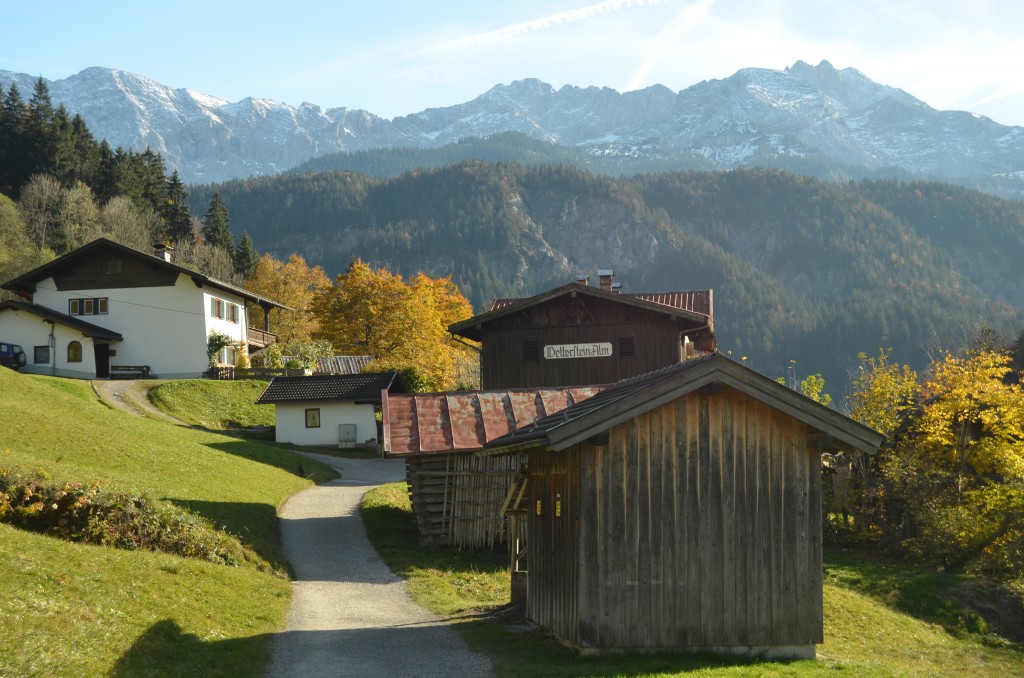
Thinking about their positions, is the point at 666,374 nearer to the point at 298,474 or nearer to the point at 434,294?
the point at 298,474

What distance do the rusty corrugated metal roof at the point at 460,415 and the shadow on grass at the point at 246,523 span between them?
3.96 metres

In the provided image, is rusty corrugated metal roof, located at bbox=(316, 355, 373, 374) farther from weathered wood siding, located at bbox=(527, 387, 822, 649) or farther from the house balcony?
weathered wood siding, located at bbox=(527, 387, 822, 649)

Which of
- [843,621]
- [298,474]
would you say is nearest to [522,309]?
[298,474]

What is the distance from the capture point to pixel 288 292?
96.4 meters

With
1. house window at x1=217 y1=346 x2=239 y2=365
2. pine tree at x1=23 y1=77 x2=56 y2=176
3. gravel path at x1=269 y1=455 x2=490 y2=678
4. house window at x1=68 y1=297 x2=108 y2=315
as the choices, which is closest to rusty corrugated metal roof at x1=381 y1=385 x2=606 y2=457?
gravel path at x1=269 y1=455 x2=490 y2=678

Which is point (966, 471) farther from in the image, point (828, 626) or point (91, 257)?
point (91, 257)

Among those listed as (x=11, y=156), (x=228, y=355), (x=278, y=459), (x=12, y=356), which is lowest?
(x=278, y=459)

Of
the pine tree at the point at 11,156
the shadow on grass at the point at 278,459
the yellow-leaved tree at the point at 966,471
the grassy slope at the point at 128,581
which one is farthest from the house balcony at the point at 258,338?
the yellow-leaved tree at the point at 966,471

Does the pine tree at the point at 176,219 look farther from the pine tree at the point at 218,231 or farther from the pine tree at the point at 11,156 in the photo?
the pine tree at the point at 11,156

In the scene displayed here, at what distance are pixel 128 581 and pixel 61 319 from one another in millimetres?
48185

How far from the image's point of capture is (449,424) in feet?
91.1

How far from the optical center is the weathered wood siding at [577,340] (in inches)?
1614

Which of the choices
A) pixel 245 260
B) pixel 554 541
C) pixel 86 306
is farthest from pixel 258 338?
pixel 554 541

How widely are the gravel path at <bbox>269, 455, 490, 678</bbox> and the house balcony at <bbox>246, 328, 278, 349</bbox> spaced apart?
3869 centimetres
